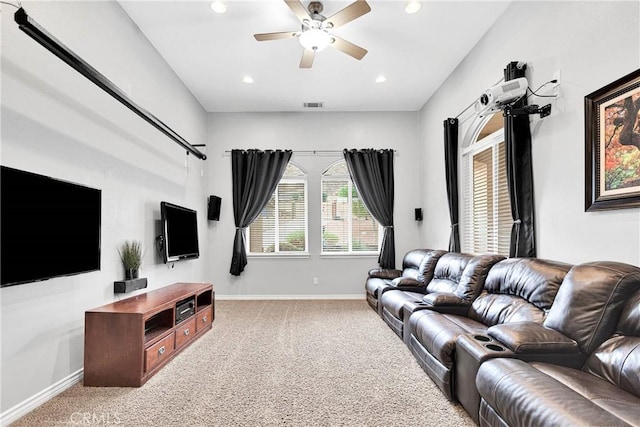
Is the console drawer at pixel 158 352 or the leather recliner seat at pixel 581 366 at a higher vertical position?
the leather recliner seat at pixel 581 366

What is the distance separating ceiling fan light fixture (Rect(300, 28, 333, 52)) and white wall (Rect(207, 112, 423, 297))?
3012 mm

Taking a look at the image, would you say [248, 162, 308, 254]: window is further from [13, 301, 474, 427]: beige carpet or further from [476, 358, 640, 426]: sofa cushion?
[476, 358, 640, 426]: sofa cushion

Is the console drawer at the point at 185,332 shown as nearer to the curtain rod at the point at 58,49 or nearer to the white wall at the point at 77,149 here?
the white wall at the point at 77,149

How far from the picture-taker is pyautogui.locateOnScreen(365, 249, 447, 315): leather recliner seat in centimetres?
445

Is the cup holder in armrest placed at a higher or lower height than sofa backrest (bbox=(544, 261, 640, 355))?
lower

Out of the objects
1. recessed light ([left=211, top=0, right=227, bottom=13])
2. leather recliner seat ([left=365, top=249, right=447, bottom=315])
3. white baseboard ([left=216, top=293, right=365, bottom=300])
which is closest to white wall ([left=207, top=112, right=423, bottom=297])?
white baseboard ([left=216, top=293, right=365, bottom=300])

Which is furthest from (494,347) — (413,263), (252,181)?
(252,181)

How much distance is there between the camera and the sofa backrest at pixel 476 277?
3199 mm

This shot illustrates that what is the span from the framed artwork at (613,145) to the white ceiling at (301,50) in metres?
1.74

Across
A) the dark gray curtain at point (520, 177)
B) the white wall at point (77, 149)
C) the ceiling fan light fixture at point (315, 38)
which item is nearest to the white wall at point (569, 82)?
the dark gray curtain at point (520, 177)

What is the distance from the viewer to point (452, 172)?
4844mm

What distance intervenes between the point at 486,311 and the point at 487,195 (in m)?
1.81

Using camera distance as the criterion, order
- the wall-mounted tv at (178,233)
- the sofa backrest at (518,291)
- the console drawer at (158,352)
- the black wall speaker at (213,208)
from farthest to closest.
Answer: the black wall speaker at (213,208), the wall-mounted tv at (178,233), the console drawer at (158,352), the sofa backrest at (518,291)

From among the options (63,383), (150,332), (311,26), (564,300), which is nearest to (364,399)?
(564,300)
